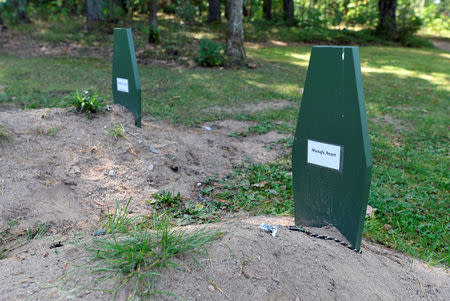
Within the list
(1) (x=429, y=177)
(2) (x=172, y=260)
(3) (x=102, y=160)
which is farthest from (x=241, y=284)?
(1) (x=429, y=177)

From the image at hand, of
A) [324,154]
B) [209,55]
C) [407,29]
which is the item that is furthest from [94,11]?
[407,29]

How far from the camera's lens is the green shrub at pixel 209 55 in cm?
1034

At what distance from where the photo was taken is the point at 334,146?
244cm

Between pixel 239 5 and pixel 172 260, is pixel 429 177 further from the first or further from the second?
pixel 239 5

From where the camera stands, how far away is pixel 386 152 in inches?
201

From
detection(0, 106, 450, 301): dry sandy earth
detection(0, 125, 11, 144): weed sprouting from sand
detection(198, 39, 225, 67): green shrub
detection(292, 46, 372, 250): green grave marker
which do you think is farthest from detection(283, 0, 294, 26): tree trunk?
detection(292, 46, 372, 250): green grave marker

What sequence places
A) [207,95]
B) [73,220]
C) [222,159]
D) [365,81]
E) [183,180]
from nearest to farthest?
[73,220], [183,180], [222,159], [207,95], [365,81]

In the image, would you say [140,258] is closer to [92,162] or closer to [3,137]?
[92,162]

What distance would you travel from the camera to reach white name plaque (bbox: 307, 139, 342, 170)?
2.44 meters

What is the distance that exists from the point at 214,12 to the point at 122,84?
13438 mm

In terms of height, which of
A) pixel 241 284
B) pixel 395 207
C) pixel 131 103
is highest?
pixel 131 103

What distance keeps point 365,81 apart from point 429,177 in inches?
232

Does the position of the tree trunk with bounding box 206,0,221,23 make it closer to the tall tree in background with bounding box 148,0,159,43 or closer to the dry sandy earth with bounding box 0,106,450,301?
the tall tree in background with bounding box 148,0,159,43

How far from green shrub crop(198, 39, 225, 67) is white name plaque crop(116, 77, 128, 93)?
5.38 metres
